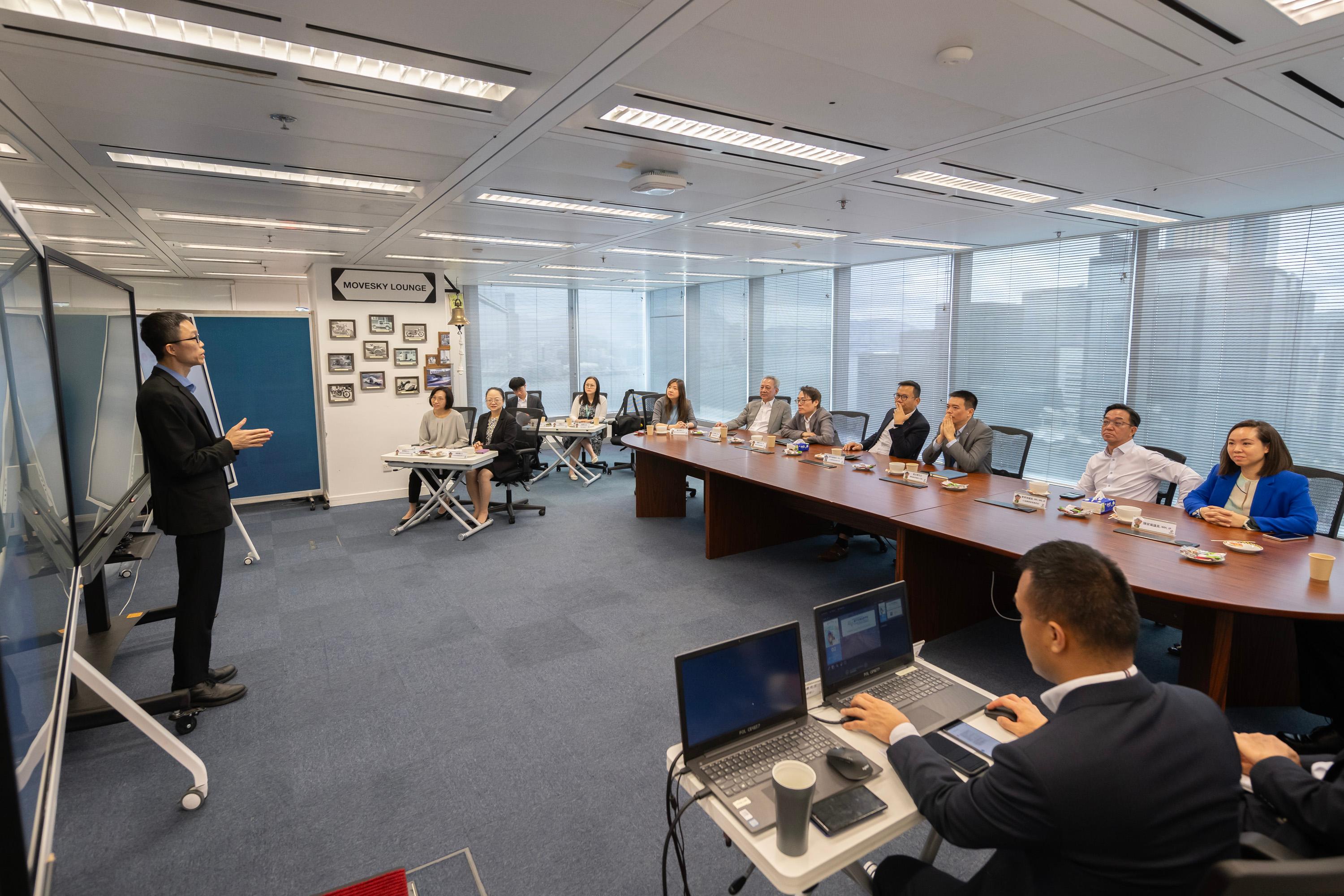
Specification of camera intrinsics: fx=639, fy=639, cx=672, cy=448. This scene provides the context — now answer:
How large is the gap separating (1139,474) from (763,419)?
12.4 ft

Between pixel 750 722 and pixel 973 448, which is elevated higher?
pixel 973 448

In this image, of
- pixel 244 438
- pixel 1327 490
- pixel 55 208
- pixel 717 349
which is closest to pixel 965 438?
pixel 1327 490

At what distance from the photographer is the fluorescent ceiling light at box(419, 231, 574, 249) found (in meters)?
5.73

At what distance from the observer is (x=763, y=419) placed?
23.9 ft

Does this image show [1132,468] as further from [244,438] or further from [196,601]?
[196,601]

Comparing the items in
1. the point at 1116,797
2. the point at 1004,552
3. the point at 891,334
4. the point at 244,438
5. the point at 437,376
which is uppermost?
the point at 891,334

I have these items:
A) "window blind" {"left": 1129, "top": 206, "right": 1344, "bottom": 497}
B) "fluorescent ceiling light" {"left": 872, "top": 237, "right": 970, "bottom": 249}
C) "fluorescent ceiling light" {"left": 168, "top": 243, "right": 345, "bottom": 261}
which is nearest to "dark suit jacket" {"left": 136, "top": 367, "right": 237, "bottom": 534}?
"fluorescent ceiling light" {"left": 168, "top": 243, "right": 345, "bottom": 261}

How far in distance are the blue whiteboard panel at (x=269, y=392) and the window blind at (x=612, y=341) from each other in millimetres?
4957

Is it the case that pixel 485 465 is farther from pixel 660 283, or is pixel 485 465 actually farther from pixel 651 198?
pixel 660 283

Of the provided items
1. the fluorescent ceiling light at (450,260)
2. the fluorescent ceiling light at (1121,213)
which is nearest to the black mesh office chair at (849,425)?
the fluorescent ceiling light at (1121,213)

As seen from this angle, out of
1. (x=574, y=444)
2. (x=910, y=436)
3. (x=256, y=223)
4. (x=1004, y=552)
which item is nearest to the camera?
(x=1004, y=552)

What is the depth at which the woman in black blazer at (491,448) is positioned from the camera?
6453 millimetres

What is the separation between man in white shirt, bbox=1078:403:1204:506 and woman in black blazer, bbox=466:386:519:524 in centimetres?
512

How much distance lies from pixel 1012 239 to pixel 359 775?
23.0 feet
